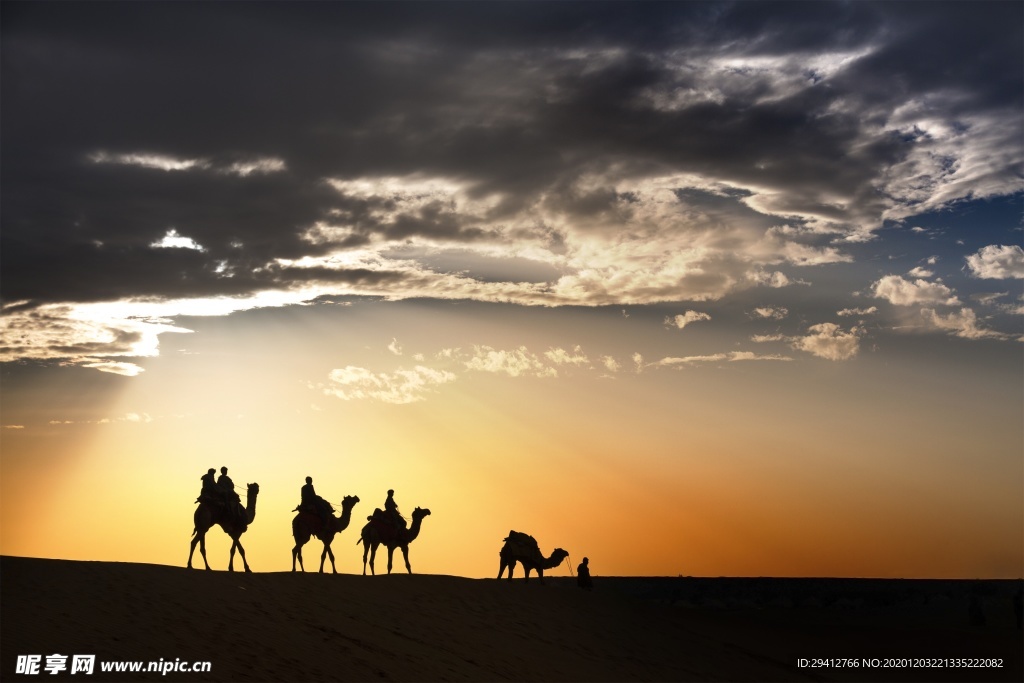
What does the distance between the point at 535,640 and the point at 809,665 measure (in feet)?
39.9

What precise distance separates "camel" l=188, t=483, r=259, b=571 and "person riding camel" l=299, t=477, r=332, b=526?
6.32ft

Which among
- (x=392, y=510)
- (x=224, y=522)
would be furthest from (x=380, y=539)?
(x=224, y=522)

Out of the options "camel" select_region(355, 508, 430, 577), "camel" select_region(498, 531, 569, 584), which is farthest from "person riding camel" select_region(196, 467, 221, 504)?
"camel" select_region(498, 531, 569, 584)

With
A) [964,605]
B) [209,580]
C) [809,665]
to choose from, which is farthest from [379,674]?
[964,605]

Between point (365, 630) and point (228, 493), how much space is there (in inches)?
230

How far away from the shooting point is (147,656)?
18.5 metres

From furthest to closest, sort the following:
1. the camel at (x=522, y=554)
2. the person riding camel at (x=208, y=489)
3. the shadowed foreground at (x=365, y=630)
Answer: the camel at (x=522, y=554) → the person riding camel at (x=208, y=489) → the shadowed foreground at (x=365, y=630)

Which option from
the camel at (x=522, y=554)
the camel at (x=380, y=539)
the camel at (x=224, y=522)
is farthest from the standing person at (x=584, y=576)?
the camel at (x=224, y=522)

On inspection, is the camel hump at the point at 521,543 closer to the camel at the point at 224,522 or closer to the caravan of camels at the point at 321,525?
the caravan of camels at the point at 321,525

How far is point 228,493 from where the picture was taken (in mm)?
27469

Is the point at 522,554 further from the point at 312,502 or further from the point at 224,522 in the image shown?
the point at 224,522

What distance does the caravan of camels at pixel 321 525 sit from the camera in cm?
2714

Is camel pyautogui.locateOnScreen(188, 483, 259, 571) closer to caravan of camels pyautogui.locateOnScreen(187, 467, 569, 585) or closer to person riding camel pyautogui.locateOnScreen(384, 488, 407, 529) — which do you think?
caravan of camels pyautogui.locateOnScreen(187, 467, 569, 585)

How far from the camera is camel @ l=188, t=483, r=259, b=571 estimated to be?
27.0 m
